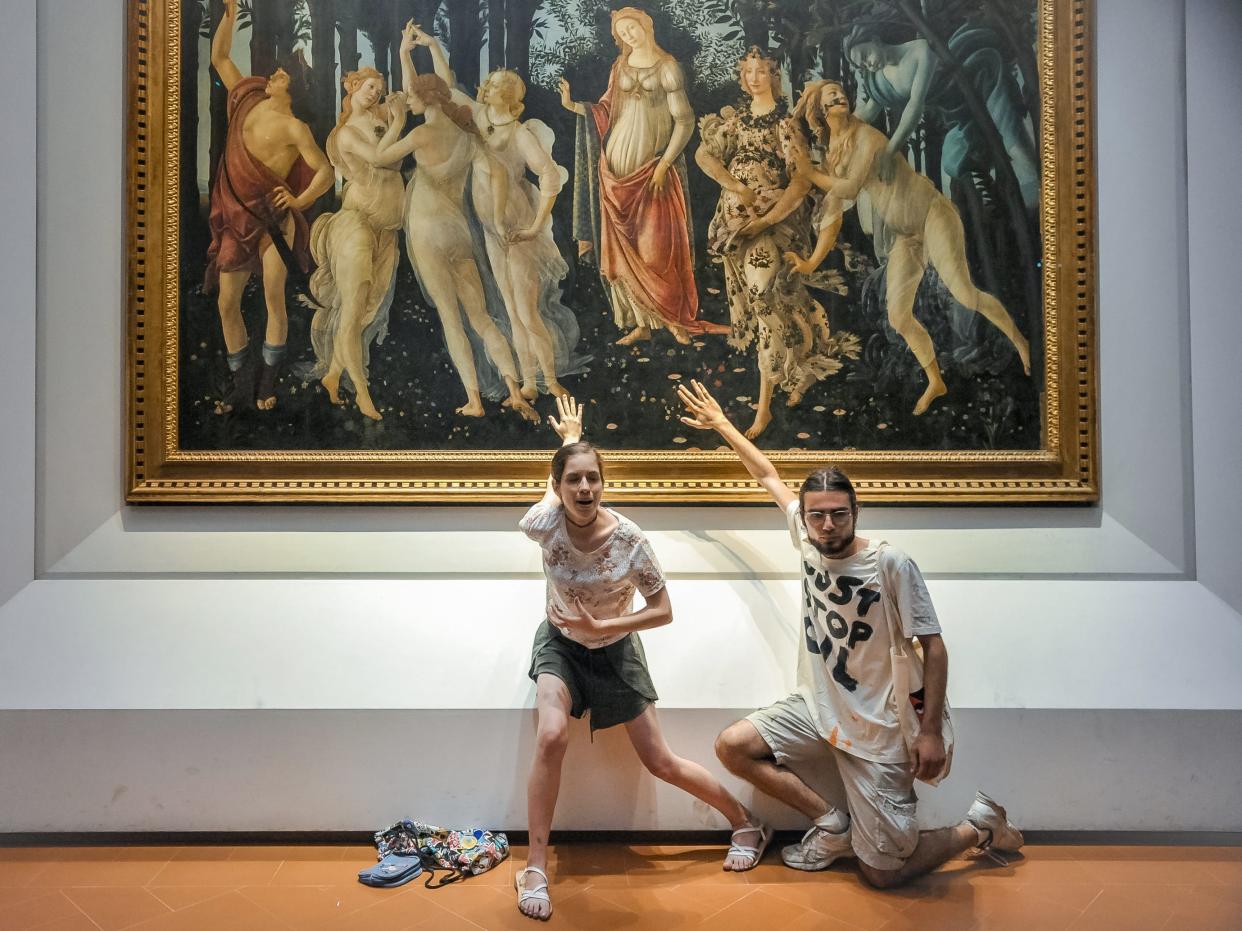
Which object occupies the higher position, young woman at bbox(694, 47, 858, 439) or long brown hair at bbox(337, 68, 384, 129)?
long brown hair at bbox(337, 68, 384, 129)

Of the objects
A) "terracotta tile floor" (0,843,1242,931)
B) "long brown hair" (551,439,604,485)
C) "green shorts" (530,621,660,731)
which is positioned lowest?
"terracotta tile floor" (0,843,1242,931)

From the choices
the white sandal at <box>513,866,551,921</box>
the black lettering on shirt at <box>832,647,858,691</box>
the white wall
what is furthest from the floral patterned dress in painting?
the white sandal at <box>513,866,551,921</box>

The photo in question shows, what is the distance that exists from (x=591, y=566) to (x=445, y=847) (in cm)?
122

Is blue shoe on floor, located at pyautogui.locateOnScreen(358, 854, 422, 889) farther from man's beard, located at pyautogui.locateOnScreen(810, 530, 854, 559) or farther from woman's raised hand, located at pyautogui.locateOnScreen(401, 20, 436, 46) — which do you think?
woman's raised hand, located at pyautogui.locateOnScreen(401, 20, 436, 46)

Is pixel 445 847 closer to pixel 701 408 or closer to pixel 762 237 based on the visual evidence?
pixel 701 408

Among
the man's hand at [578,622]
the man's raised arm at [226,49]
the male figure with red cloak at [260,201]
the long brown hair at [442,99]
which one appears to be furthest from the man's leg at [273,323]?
the man's hand at [578,622]

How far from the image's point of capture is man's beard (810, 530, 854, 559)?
11.3ft

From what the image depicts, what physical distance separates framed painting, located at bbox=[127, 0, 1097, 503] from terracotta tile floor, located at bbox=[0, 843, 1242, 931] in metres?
1.52

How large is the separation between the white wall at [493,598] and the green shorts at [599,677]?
0.83 feet

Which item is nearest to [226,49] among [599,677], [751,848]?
[599,677]

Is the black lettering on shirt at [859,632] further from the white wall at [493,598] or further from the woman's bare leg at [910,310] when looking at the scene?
the woman's bare leg at [910,310]

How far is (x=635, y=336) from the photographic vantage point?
4.25 meters

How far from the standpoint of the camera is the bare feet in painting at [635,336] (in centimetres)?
425

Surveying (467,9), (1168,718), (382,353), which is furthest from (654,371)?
(1168,718)
